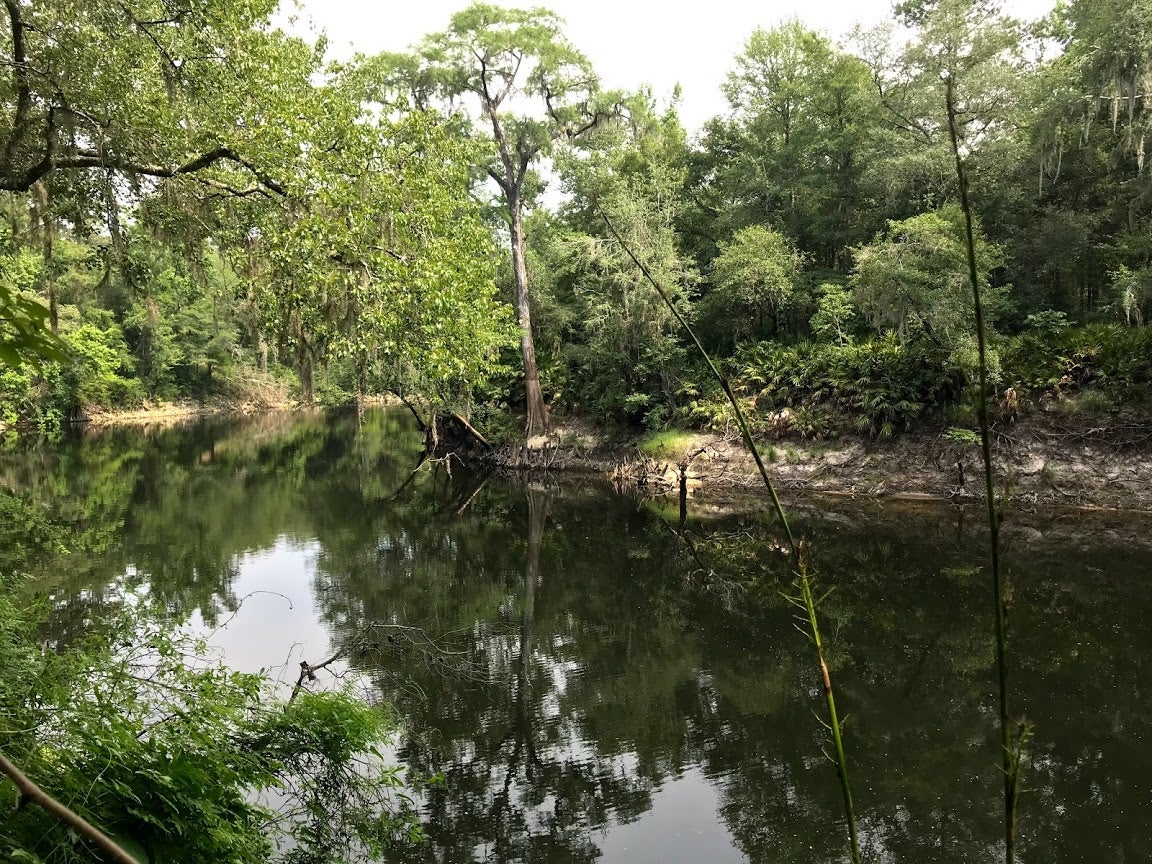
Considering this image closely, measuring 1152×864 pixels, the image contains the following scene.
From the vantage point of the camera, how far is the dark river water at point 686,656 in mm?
6320

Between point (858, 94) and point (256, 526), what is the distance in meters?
21.9

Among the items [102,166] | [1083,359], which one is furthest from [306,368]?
[1083,359]

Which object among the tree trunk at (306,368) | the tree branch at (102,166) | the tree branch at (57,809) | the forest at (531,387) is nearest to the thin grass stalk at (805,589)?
the forest at (531,387)

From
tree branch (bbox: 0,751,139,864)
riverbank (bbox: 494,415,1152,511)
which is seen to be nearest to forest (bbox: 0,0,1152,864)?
tree branch (bbox: 0,751,139,864)

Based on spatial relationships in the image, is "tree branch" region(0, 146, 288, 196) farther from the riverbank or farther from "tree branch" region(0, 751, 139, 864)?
the riverbank

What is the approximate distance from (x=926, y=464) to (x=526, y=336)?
13889 millimetres

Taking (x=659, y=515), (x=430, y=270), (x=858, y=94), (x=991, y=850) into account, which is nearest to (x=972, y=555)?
(x=659, y=515)

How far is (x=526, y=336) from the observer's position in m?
25.8

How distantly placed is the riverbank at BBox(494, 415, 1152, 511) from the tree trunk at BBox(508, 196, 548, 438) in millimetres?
3171

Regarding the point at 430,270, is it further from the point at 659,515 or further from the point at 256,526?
the point at 256,526

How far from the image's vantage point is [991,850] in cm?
582

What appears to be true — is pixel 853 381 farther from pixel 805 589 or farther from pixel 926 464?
pixel 805 589

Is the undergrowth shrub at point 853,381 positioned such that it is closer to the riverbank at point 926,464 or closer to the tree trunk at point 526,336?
the riverbank at point 926,464

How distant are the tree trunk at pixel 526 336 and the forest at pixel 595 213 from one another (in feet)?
0.44
